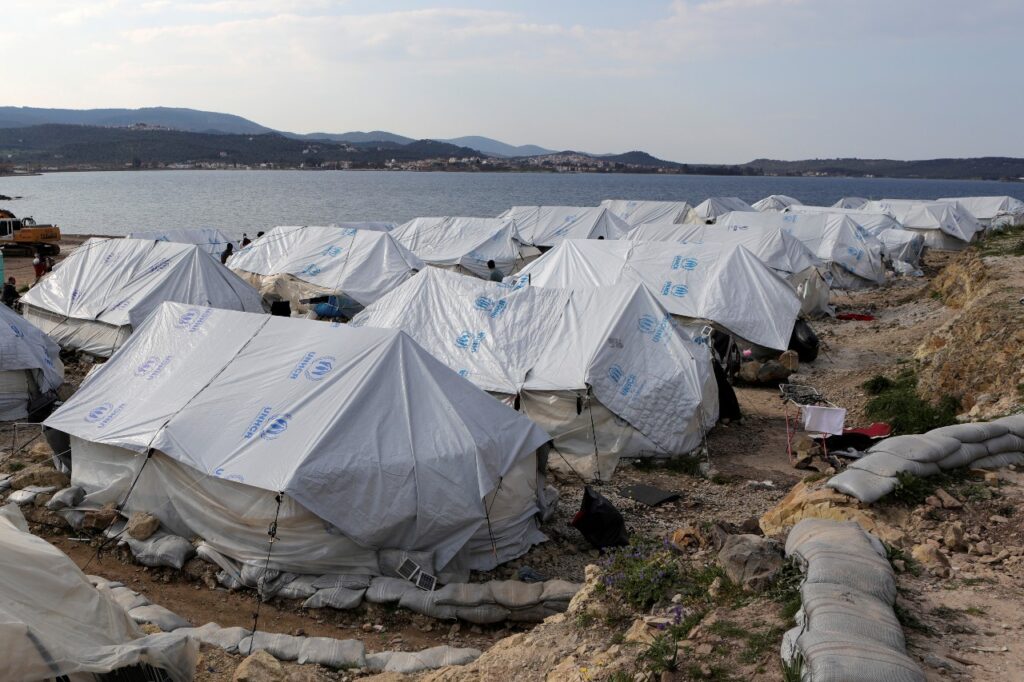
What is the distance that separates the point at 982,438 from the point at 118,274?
18.1 m

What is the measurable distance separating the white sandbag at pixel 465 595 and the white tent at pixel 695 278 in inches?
421

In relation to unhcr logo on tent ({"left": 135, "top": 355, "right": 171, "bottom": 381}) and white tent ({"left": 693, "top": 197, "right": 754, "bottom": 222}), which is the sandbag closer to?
unhcr logo on tent ({"left": 135, "top": 355, "right": 171, "bottom": 381})

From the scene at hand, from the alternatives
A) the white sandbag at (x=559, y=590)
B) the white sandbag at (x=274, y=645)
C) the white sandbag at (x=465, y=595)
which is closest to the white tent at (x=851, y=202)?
the white sandbag at (x=559, y=590)

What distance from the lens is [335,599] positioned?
28.0 feet

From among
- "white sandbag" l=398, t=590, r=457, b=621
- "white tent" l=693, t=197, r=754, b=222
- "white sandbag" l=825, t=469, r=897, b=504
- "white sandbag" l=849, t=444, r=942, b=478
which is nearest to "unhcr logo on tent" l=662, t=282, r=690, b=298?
"white sandbag" l=849, t=444, r=942, b=478

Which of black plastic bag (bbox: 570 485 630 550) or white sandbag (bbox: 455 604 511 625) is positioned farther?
black plastic bag (bbox: 570 485 630 550)

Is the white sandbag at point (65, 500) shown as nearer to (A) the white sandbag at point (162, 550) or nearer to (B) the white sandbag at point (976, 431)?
(A) the white sandbag at point (162, 550)

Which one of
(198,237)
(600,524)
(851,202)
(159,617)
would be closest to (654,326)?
(600,524)

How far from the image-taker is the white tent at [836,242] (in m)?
31.2

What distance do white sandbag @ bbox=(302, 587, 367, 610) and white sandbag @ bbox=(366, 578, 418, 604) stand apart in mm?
115

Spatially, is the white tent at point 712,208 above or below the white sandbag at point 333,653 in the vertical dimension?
above

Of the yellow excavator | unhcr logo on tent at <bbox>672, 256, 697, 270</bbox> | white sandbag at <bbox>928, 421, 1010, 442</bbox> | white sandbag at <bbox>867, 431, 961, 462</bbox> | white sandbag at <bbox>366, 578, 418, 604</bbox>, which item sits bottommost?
white sandbag at <bbox>366, 578, 418, 604</bbox>

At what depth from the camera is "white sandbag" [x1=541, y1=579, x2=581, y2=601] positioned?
8.47 metres

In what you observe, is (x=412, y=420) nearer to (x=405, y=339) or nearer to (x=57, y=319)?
(x=405, y=339)
